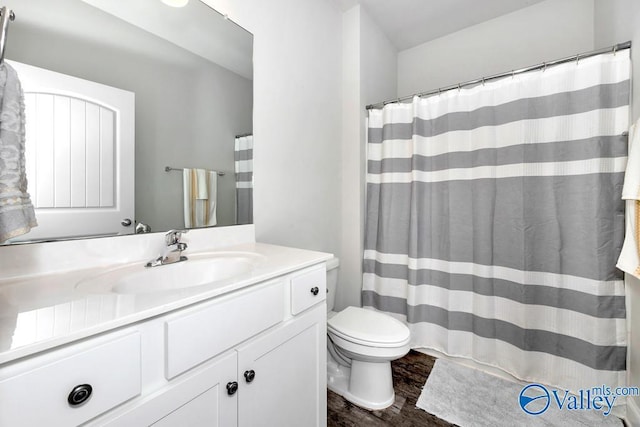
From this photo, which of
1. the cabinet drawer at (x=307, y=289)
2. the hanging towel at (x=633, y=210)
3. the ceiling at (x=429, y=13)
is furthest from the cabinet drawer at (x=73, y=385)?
the ceiling at (x=429, y=13)

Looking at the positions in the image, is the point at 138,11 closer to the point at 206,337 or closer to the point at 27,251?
the point at 27,251

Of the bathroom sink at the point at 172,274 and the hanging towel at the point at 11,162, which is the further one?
the bathroom sink at the point at 172,274

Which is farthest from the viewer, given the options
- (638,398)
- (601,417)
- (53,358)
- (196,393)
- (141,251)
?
(601,417)

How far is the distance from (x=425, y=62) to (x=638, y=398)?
8.55 feet

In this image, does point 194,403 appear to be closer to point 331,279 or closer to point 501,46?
point 331,279

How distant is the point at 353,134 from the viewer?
2008 millimetres

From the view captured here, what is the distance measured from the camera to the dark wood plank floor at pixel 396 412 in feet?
4.17

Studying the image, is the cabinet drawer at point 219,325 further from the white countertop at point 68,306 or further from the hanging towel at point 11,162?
the hanging towel at point 11,162

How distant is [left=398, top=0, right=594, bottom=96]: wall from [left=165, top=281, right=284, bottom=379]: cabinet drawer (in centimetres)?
243

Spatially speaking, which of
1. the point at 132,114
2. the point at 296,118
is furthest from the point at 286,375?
the point at 296,118

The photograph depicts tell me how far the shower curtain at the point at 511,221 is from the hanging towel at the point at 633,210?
0.17 meters

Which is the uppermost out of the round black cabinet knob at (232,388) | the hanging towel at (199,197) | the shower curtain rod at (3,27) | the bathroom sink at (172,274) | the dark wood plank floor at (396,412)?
the shower curtain rod at (3,27)

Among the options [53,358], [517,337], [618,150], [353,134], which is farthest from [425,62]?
[53,358]

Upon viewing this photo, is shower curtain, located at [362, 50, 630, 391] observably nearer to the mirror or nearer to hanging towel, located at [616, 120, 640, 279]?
hanging towel, located at [616, 120, 640, 279]
